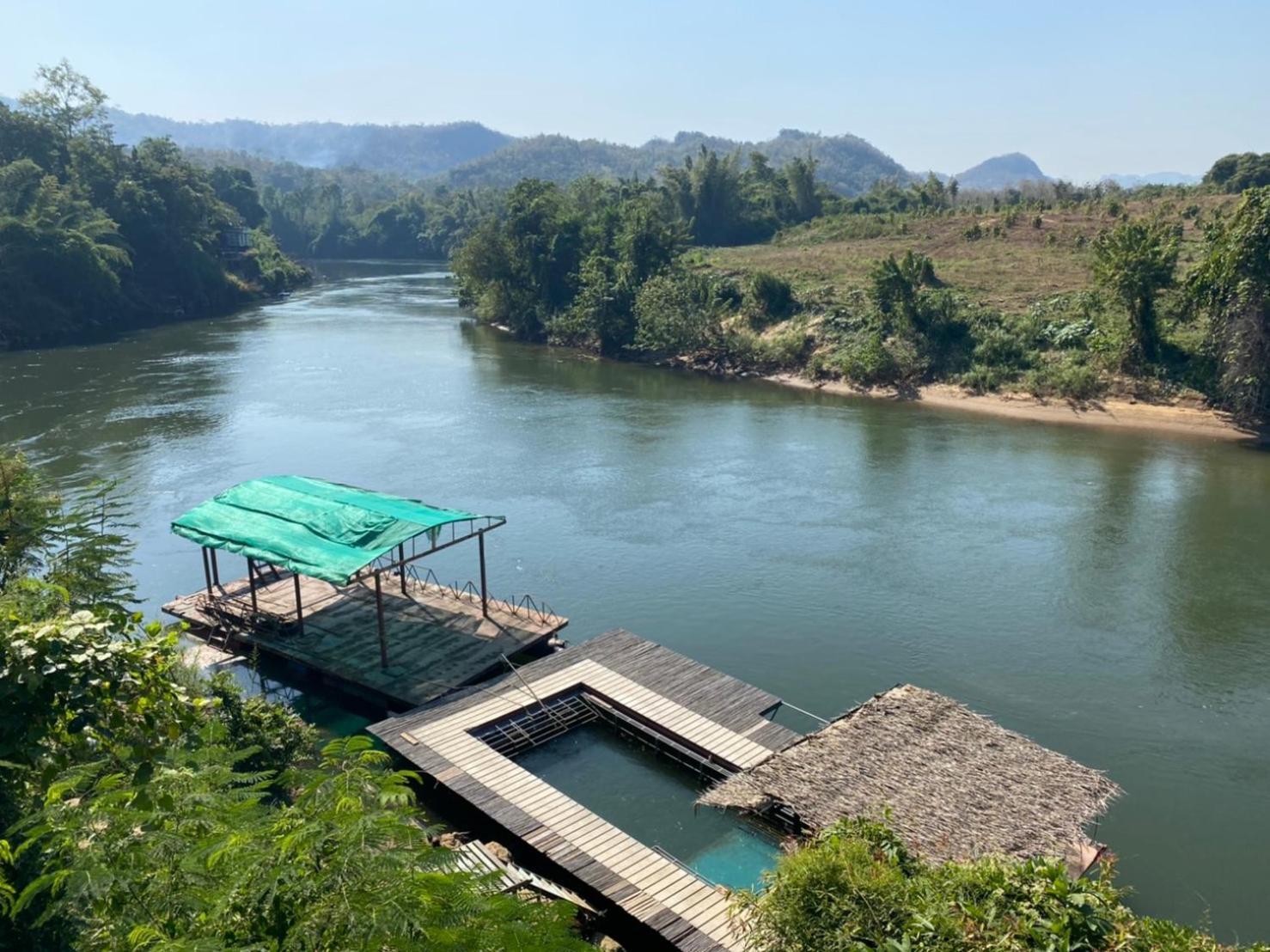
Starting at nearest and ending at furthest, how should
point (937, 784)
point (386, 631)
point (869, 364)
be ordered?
point (937, 784)
point (386, 631)
point (869, 364)

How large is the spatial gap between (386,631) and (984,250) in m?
60.5

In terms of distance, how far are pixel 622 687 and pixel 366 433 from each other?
89.3 ft

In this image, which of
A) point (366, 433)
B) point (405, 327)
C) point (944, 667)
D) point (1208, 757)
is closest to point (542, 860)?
point (944, 667)

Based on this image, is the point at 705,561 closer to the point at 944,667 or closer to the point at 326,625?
the point at 944,667

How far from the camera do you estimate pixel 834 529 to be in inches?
1281

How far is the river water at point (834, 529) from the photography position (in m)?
21.0

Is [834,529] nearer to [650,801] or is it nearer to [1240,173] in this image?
[650,801]

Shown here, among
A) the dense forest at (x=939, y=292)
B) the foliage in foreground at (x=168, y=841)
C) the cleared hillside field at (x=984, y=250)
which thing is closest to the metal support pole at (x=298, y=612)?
the foliage in foreground at (x=168, y=841)

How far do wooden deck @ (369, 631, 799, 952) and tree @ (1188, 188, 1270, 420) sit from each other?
35012 millimetres

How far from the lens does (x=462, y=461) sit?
132ft

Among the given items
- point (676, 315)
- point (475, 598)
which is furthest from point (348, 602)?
point (676, 315)

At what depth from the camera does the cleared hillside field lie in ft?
198

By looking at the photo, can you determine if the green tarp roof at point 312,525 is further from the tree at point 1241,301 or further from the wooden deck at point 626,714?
the tree at point 1241,301

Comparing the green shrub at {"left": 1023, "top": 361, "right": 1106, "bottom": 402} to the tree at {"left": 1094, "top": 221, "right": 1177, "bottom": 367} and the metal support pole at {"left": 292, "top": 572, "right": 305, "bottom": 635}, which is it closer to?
the tree at {"left": 1094, "top": 221, "right": 1177, "bottom": 367}
